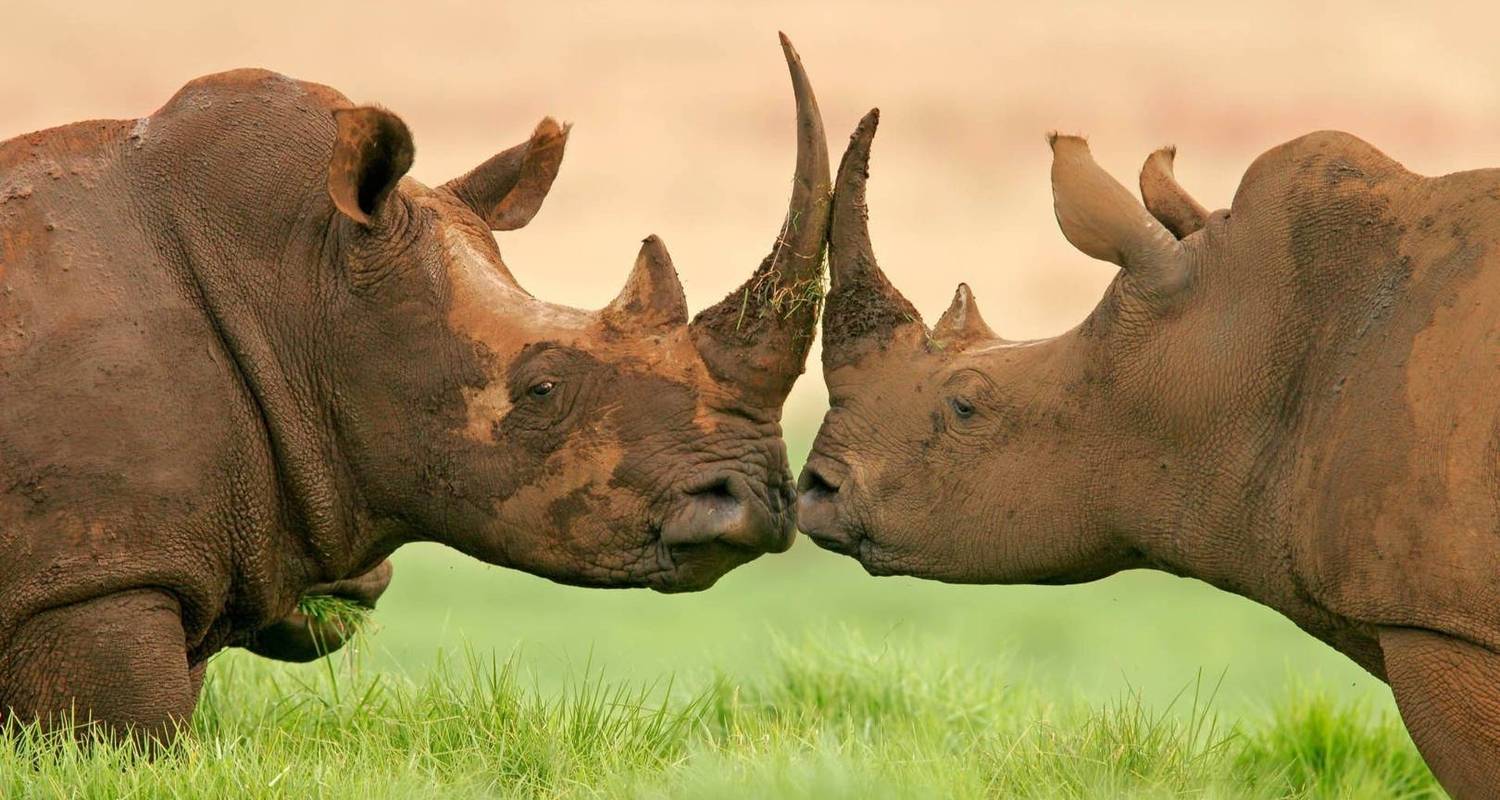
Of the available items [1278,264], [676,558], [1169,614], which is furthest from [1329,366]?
[1169,614]

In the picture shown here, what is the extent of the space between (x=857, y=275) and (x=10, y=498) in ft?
8.49

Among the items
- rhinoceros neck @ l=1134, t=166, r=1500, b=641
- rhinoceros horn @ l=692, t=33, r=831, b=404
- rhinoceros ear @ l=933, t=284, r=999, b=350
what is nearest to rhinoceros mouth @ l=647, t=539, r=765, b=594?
rhinoceros horn @ l=692, t=33, r=831, b=404

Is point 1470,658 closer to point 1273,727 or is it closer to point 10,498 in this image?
point 1273,727

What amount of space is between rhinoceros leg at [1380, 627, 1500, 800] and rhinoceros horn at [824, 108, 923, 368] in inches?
74.5

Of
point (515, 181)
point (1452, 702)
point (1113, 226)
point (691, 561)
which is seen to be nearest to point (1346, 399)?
point (1452, 702)

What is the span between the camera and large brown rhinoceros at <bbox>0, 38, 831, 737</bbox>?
22.7 feet

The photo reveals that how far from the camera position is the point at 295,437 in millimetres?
7172

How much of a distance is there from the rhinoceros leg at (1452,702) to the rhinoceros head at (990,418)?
1.00 metres

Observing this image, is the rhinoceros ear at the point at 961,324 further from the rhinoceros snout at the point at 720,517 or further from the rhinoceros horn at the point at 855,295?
the rhinoceros snout at the point at 720,517

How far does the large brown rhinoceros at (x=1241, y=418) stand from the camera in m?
6.20

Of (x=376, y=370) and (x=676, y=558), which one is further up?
(x=376, y=370)

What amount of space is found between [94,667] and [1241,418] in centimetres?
334

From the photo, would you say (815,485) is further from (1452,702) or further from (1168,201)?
(1452,702)

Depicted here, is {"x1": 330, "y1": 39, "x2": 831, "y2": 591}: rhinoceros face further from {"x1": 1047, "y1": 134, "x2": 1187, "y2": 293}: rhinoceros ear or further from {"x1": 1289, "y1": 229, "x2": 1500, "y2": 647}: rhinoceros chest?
{"x1": 1289, "y1": 229, "x2": 1500, "y2": 647}: rhinoceros chest
